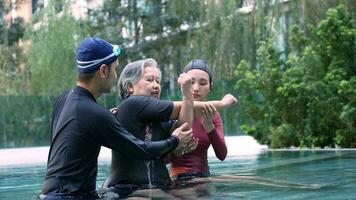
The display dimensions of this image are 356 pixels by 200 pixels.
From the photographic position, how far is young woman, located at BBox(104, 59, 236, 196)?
3463mm

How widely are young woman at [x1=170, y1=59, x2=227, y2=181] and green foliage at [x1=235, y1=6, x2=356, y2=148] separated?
6318 mm

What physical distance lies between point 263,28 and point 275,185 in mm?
15835

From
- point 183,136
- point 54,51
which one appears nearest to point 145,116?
point 183,136

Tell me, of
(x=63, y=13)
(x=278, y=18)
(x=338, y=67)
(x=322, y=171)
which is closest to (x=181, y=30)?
(x=63, y=13)

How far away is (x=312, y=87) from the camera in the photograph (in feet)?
35.6

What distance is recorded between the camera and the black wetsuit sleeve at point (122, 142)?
300 cm

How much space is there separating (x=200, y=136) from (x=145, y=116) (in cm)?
65

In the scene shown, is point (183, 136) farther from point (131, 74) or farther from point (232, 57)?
point (232, 57)

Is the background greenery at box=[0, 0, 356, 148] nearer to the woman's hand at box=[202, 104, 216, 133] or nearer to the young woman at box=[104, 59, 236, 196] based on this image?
the woman's hand at box=[202, 104, 216, 133]

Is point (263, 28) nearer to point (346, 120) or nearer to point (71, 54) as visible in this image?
point (71, 54)

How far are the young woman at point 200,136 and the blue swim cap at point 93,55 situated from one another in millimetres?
946

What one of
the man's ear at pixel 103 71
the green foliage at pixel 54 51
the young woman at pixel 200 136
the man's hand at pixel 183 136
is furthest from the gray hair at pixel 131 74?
the green foliage at pixel 54 51

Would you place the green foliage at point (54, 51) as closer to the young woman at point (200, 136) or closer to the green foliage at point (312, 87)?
the green foliage at point (312, 87)

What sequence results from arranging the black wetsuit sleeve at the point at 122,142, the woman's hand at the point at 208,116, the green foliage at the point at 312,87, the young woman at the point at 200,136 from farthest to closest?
1. the green foliage at the point at 312,87
2. the young woman at the point at 200,136
3. the woman's hand at the point at 208,116
4. the black wetsuit sleeve at the point at 122,142
